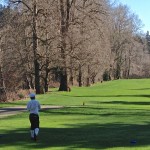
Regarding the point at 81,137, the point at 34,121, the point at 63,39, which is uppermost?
the point at 63,39

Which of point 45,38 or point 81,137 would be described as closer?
point 81,137

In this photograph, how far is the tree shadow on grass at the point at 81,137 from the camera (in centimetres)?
1472

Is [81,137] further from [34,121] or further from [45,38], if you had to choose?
[45,38]

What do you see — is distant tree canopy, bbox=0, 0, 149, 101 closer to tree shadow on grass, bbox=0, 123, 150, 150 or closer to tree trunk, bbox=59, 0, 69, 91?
tree trunk, bbox=59, 0, 69, 91

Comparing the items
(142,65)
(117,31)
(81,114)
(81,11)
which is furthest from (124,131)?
(142,65)

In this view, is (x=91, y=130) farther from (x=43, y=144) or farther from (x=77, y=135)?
(x=43, y=144)

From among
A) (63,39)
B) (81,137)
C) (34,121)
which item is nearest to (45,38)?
(63,39)

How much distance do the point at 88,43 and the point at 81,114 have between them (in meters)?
30.3

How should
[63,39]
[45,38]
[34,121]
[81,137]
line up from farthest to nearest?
[45,38]
[63,39]
[81,137]
[34,121]

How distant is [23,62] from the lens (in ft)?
165

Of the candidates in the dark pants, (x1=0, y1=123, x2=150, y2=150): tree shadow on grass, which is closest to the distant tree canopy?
(x1=0, y1=123, x2=150, y2=150): tree shadow on grass

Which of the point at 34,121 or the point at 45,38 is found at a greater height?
the point at 45,38

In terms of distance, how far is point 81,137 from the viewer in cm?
1677

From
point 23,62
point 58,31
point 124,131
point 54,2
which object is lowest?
point 124,131
